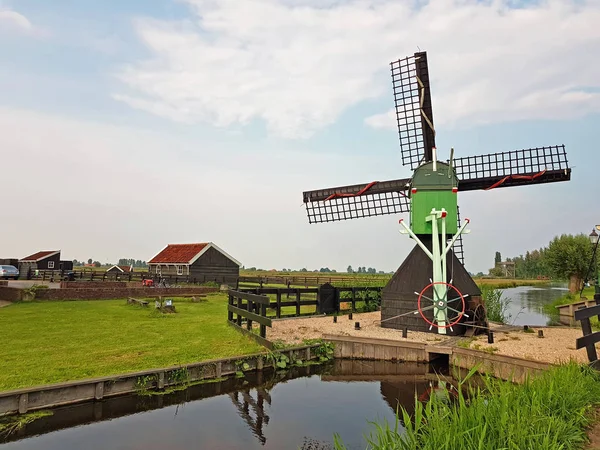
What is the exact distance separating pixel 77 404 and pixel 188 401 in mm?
1998

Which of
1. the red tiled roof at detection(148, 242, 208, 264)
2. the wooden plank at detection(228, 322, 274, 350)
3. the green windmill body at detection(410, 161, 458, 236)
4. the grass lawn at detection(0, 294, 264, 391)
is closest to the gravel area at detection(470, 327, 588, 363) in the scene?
the green windmill body at detection(410, 161, 458, 236)

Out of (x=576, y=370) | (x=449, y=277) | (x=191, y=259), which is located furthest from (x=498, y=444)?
(x=191, y=259)

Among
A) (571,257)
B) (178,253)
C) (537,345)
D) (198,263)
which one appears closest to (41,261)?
(178,253)

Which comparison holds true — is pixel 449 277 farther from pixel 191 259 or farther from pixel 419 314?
pixel 191 259

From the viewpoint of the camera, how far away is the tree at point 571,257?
3191cm

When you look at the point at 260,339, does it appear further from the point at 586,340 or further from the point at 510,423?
the point at 510,423

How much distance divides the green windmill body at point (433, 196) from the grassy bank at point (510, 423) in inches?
→ 359

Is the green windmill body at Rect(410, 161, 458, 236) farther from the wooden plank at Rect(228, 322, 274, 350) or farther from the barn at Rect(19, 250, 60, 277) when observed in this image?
the barn at Rect(19, 250, 60, 277)

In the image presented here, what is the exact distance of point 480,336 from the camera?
41.7 ft

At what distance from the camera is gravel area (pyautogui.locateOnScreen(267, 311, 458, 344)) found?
1220cm

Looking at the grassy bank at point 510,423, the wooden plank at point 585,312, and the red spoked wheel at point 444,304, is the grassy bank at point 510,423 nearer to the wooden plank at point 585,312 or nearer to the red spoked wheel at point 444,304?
the wooden plank at point 585,312

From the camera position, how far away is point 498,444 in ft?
11.9

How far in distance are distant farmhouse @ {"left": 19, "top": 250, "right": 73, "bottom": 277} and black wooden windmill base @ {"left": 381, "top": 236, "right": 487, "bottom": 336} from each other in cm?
4646

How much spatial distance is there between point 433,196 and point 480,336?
503cm
